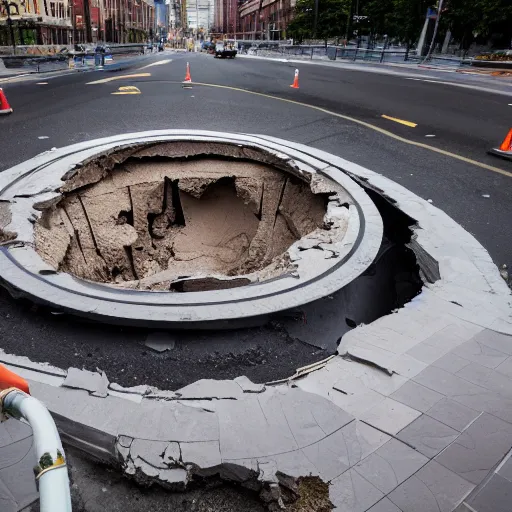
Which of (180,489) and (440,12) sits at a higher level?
(440,12)

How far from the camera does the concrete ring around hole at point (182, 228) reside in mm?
3670

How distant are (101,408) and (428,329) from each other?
2.53 metres

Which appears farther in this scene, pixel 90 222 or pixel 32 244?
pixel 90 222

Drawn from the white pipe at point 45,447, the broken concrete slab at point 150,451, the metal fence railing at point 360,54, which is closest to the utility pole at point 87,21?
the metal fence railing at point 360,54

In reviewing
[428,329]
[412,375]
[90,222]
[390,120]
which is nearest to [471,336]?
[428,329]

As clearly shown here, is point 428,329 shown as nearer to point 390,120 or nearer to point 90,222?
point 90,222

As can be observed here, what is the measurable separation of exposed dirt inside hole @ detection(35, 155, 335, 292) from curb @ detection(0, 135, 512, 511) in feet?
9.35

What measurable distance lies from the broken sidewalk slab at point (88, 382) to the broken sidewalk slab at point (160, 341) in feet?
1.86

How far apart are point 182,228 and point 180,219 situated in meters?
0.20

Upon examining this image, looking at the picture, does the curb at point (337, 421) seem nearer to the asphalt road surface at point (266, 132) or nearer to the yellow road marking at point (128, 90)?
the asphalt road surface at point (266, 132)

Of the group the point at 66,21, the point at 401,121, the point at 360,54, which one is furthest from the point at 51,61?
the point at 360,54

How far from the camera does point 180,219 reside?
8812 mm

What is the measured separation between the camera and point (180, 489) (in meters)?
2.28

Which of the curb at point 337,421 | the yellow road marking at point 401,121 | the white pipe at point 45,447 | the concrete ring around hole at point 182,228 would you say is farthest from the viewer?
the yellow road marking at point 401,121
